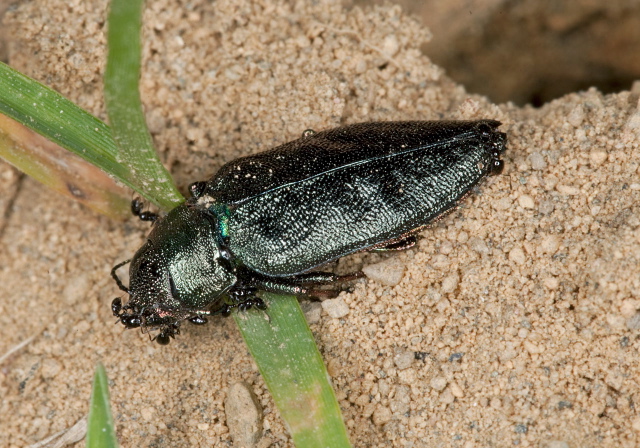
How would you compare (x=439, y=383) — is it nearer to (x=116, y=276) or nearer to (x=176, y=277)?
(x=176, y=277)

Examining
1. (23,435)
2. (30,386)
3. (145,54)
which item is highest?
(145,54)

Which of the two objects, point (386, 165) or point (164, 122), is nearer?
point (386, 165)

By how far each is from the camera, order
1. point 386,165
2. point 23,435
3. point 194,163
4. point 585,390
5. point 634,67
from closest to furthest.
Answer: point 585,390, point 386,165, point 23,435, point 194,163, point 634,67

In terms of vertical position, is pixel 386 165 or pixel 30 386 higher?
pixel 386 165

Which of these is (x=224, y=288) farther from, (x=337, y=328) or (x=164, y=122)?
(x=164, y=122)

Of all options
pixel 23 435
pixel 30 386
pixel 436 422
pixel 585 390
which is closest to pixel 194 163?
pixel 30 386

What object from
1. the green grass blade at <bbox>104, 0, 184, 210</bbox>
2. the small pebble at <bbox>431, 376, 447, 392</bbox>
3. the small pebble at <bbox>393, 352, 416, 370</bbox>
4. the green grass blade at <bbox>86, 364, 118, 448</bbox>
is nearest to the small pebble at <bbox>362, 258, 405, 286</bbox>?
the small pebble at <bbox>393, 352, 416, 370</bbox>

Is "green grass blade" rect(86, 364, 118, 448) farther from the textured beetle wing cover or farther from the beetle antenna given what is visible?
the textured beetle wing cover
